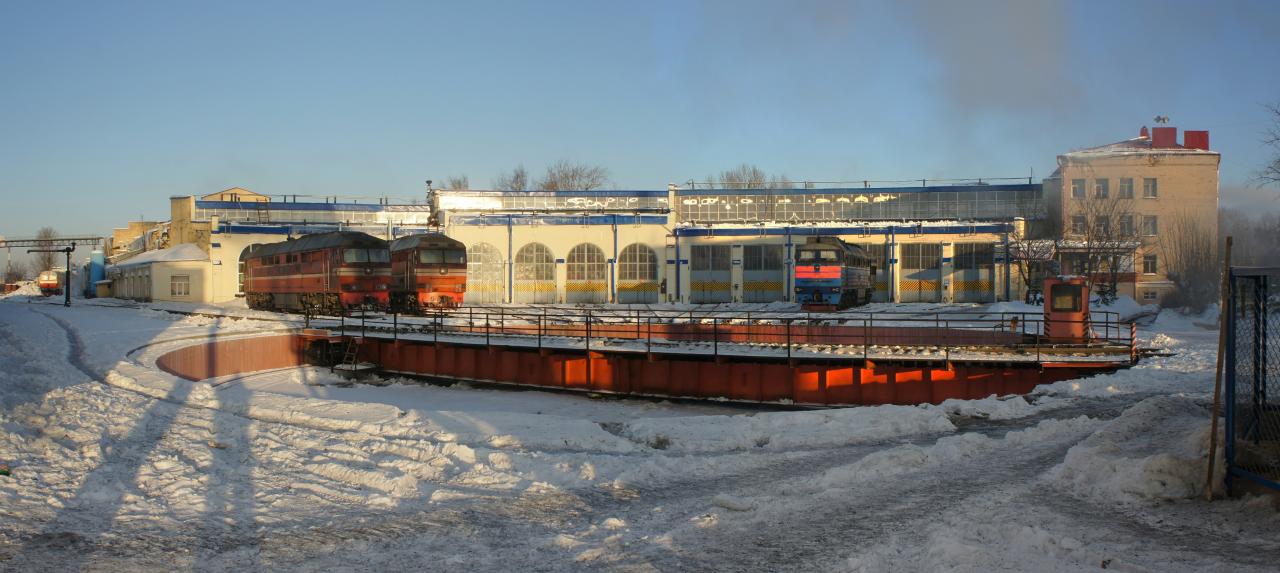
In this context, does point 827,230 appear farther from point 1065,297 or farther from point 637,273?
point 1065,297

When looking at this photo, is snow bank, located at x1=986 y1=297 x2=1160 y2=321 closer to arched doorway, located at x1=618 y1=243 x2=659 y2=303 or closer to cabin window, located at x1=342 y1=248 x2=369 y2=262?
arched doorway, located at x1=618 y1=243 x2=659 y2=303

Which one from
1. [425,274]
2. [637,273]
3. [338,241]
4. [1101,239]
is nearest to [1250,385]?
[425,274]

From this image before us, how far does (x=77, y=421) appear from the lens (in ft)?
39.3

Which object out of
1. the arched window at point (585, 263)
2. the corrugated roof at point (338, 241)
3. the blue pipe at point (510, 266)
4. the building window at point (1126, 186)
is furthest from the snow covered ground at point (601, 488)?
the building window at point (1126, 186)

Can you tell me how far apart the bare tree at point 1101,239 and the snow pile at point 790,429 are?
33.4 m

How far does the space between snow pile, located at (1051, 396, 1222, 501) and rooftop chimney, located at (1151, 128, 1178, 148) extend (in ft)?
188

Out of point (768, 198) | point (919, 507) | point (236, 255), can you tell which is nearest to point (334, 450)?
point (919, 507)

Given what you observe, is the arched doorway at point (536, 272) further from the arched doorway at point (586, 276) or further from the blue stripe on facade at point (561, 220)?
the blue stripe on facade at point (561, 220)

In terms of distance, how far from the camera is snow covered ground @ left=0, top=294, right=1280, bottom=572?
23.7 ft

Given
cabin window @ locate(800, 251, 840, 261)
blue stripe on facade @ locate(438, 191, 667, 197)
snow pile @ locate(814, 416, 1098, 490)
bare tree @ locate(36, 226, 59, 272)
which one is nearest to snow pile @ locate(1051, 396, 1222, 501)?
snow pile @ locate(814, 416, 1098, 490)

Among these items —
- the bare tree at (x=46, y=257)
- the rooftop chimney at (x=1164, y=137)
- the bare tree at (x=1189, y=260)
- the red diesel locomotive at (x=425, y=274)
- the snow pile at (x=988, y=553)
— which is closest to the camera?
the snow pile at (x=988, y=553)

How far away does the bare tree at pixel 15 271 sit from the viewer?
145688 mm

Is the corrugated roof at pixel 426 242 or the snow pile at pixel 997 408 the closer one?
the snow pile at pixel 997 408

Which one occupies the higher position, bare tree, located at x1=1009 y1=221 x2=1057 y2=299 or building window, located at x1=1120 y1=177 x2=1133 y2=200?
building window, located at x1=1120 y1=177 x2=1133 y2=200
